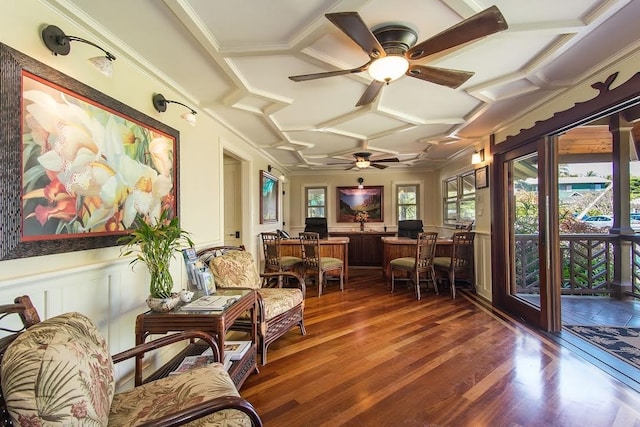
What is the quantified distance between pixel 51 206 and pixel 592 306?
546cm

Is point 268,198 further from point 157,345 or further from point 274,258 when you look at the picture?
point 157,345

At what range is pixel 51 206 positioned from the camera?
1.51 meters

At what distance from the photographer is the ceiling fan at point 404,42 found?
55.8 inches

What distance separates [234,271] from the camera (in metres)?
2.79

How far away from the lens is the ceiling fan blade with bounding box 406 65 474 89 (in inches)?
76.0

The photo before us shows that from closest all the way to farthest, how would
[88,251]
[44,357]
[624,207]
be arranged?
1. [44,357]
2. [88,251]
3. [624,207]

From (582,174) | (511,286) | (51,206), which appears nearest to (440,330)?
(511,286)

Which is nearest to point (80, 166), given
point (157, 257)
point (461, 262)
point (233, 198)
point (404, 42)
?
point (157, 257)

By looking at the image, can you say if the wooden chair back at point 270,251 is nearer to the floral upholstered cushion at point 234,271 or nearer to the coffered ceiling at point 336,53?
the floral upholstered cushion at point 234,271

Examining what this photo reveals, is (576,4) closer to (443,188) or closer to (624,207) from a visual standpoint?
(624,207)

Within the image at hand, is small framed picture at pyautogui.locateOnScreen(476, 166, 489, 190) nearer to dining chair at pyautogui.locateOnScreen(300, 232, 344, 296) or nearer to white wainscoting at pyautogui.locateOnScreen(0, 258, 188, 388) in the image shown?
dining chair at pyautogui.locateOnScreen(300, 232, 344, 296)

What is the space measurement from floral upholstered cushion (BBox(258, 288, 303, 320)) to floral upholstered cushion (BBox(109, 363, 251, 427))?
1077 mm

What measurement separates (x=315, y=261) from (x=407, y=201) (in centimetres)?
365

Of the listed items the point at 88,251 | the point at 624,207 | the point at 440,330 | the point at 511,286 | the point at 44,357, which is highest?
the point at 624,207
